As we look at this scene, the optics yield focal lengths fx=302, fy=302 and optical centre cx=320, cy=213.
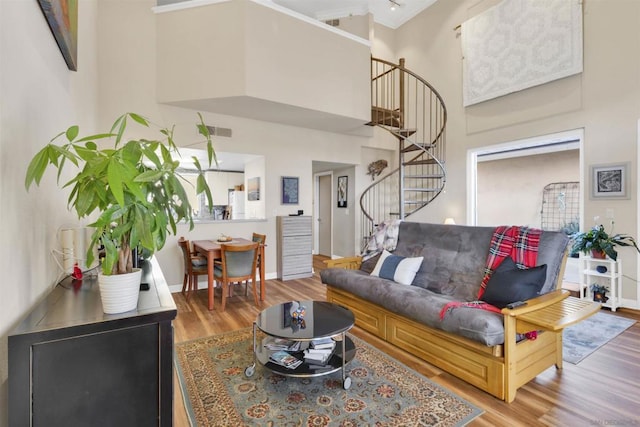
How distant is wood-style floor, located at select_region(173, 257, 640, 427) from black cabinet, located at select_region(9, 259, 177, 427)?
0.90 metres

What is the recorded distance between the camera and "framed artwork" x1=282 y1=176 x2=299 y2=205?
5316 millimetres

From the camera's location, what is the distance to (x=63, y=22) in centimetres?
154

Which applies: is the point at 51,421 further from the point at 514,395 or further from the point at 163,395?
the point at 514,395

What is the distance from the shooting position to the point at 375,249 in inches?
144

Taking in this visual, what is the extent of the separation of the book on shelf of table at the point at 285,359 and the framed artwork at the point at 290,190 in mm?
3381

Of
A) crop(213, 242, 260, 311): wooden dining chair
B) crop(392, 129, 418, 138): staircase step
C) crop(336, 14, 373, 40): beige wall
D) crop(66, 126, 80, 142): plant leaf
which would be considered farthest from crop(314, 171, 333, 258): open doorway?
crop(66, 126, 80, 142): plant leaf

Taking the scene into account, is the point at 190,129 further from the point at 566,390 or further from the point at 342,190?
the point at 566,390

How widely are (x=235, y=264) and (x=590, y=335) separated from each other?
374cm

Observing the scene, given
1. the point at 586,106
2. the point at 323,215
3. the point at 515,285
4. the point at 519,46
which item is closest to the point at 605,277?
the point at 586,106

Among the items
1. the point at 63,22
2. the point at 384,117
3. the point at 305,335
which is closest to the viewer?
the point at 63,22

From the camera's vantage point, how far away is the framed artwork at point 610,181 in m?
3.66

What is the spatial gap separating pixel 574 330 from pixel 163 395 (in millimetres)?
3735

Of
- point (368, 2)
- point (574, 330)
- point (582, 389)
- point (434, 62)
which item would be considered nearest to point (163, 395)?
point (582, 389)

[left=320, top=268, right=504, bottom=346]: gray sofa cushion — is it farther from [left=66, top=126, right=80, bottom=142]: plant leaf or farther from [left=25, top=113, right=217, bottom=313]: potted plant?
[left=66, top=126, right=80, bottom=142]: plant leaf
